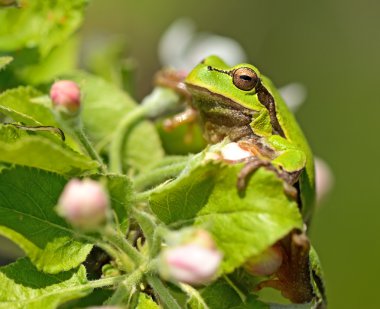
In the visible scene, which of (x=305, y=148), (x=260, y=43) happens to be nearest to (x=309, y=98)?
(x=260, y=43)

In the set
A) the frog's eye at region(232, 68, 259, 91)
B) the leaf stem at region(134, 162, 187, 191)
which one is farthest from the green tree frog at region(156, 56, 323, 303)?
the leaf stem at region(134, 162, 187, 191)

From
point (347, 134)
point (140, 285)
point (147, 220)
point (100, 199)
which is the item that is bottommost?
point (347, 134)

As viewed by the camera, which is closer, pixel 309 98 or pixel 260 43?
pixel 309 98

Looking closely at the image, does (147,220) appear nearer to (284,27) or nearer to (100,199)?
(100,199)

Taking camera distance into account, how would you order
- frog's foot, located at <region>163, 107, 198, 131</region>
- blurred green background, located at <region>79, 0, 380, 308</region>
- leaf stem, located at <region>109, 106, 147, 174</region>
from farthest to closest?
blurred green background, located at <region>79, 0, 380, 308</region>
frog's foot, located at <region>163, 107, 198, 131</region>
leaf stem, located at <region>109, 106, 147, 174</region>

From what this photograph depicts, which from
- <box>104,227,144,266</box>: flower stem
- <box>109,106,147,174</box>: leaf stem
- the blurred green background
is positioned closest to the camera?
<box>104,227,144,266</box>: flower stem

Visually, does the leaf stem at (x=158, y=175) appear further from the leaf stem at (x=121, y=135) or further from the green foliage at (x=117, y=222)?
the leaf stem at (x=121, y=135)

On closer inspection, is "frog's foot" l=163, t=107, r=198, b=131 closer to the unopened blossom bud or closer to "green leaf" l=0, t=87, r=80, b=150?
"green leaf" l=0, t=87, r=80, b=150
